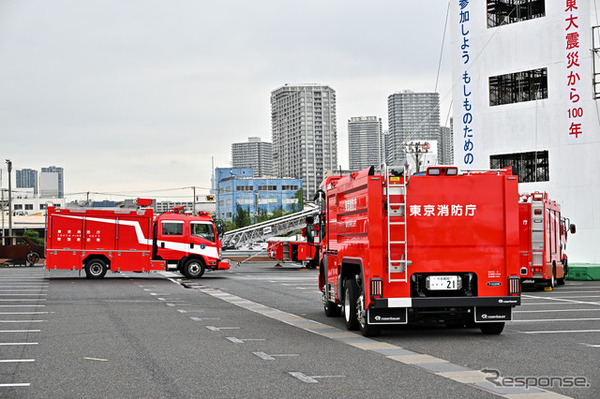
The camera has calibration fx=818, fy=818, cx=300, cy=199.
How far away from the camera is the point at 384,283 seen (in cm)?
1345

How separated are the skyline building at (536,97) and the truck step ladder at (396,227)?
29372 millimetres

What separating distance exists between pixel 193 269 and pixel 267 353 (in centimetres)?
2514

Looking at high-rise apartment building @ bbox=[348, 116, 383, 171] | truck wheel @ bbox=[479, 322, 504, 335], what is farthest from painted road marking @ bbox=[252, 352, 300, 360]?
high-rise apartment building @ bbox=[348, 116, 383, 171]

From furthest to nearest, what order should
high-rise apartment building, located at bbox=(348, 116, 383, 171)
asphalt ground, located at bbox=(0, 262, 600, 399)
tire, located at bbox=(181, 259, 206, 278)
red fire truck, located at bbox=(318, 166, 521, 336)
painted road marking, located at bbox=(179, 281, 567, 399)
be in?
high-rise apartment building, located at bbox=(348, 116, 383, 171), tire, located at bbox=(181, 259, 206, 278), red fire truck, located at bbox=(318, 166, 521, 336), asphalt ground, located at bbox=(0, 262, 600, 399), painted road marking, located at bbox=(179, 281, 567, 399)

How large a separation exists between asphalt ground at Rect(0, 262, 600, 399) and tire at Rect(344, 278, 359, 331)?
0.33 metres

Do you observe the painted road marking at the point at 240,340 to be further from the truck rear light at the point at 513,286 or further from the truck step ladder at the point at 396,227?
the truck rear light at the point at 513,286

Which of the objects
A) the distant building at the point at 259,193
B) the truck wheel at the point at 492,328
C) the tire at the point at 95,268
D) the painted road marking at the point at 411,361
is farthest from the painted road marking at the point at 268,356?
the distant building at the point at 259,193

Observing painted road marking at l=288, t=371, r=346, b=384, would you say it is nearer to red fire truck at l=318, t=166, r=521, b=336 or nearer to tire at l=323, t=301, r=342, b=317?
red fire truck at l=318, t=166, r=521, b=336

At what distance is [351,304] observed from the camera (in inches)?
581

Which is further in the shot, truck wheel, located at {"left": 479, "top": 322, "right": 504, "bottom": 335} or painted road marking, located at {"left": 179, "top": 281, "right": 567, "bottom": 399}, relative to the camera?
truck wheel, located at {"left": 479, "top": 322, "right": 504, "bottom": 335}

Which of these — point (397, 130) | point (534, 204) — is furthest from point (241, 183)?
point (534, 204)

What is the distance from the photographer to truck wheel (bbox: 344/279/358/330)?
1465cm

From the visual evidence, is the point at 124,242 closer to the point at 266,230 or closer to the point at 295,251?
the point at 295,251

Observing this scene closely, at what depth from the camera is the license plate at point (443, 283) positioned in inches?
→ 537
